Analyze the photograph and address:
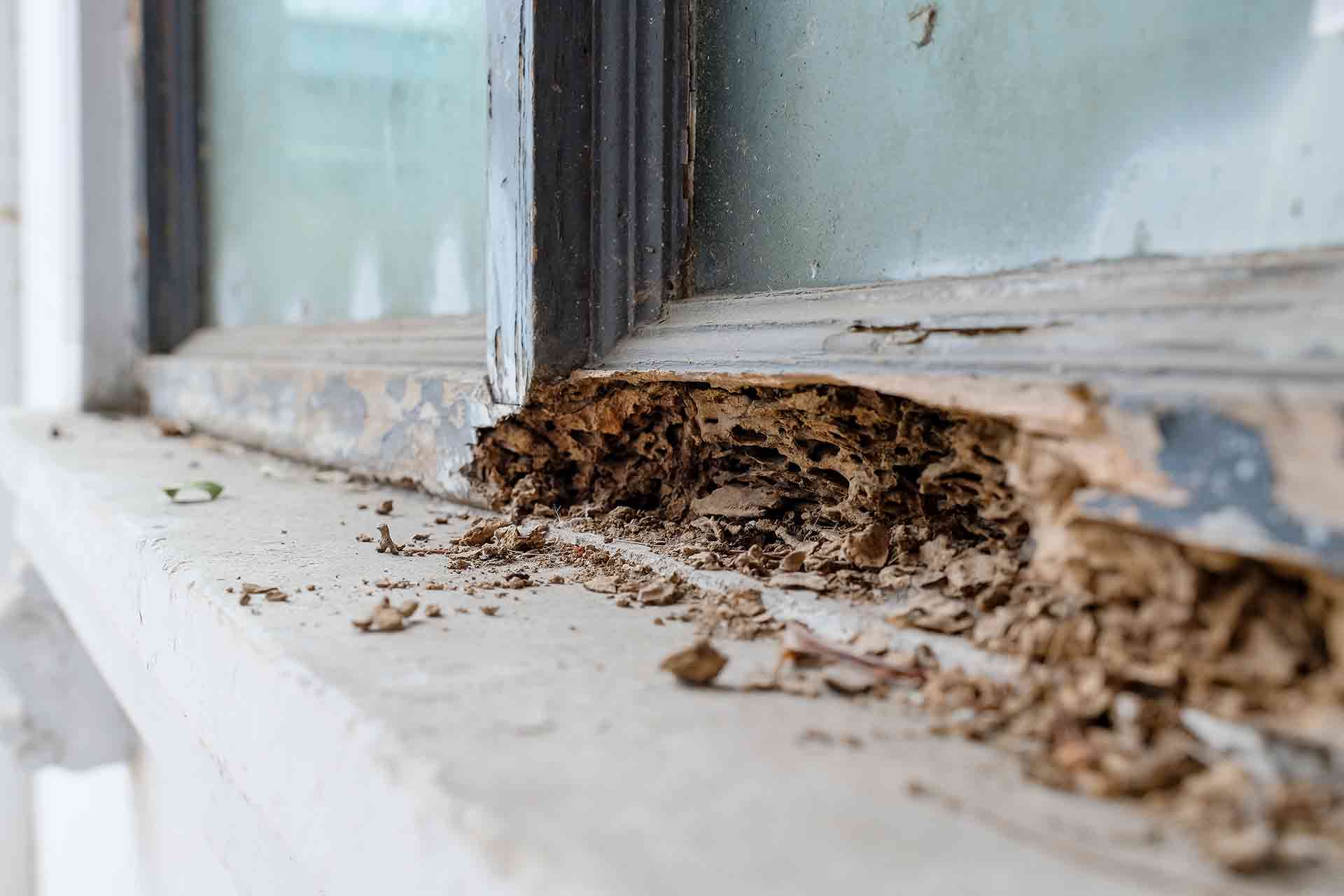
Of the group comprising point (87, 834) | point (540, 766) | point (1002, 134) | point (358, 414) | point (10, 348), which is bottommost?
point (87, 834)

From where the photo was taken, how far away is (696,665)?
0.49 metres

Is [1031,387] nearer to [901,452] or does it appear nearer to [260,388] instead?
[901,452]

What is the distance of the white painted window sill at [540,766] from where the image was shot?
0.33 m

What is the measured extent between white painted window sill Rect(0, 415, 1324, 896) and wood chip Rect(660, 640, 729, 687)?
0.01 meters

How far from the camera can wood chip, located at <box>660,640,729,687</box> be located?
0.49 meters

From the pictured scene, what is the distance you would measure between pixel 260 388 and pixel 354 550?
94cm

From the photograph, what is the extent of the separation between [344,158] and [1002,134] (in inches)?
53.2

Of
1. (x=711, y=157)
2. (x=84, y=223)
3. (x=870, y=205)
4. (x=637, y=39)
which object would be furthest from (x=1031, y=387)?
(x=84, y=223)

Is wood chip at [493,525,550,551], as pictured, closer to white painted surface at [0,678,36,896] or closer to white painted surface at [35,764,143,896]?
white painted surface at [35,764,143,896]

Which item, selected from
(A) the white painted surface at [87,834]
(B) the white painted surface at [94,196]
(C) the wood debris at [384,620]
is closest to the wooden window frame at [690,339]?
(C) the wood debris at [384,620]

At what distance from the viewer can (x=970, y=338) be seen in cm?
56

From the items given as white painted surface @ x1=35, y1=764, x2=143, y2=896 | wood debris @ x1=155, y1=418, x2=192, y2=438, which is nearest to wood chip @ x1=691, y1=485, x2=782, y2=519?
white painted surface @ x1=35, y1=764, x2=143, y2=896

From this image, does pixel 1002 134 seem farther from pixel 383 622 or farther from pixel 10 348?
pixel 10 348

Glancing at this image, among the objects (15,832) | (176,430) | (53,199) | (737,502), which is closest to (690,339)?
(737,502)
